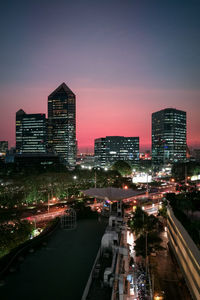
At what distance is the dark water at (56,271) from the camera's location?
2020 cm

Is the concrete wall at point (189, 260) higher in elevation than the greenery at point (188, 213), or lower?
lower

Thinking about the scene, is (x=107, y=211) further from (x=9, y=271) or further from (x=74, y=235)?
(x=9, y=271)

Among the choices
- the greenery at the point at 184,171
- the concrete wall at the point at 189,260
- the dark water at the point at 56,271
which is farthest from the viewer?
the greenery at the point at 184,171

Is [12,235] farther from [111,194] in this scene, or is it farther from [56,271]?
[111,194]

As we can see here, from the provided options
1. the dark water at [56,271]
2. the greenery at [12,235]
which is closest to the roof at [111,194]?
the dark water at [56,271]

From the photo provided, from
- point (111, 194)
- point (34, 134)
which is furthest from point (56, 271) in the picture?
point (34, 134)

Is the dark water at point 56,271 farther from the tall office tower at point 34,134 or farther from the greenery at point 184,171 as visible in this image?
the tall office tower at point 34,134

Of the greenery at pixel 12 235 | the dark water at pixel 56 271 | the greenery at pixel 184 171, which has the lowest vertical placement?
the dark water at pixel 56 271

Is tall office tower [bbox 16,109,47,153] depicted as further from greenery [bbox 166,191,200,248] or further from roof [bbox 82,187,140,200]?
greenery [bbox 166,191,200,248]

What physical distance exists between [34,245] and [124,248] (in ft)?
40.1

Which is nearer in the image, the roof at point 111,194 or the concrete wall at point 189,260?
the concrete wall at point 189,260

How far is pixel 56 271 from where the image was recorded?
930 inches

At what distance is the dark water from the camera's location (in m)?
20.2

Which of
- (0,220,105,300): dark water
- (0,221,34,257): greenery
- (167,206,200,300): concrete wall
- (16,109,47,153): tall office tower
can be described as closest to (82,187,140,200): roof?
(0,220,105,300): dark water
